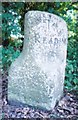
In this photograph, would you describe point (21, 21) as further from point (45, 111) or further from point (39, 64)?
point (45, 111)

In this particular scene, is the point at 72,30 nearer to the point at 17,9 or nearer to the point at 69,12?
the point at 69,12

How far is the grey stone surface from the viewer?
2.06 metres

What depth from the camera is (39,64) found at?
2.08m

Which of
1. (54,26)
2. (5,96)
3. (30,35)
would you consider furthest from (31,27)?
(5,96)

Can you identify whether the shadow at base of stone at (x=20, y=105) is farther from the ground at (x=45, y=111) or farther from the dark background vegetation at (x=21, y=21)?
the dark background vegetation at (x=21, y=21)

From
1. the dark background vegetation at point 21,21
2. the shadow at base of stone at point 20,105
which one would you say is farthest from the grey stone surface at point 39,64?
the dark background vegetation at point 21,21

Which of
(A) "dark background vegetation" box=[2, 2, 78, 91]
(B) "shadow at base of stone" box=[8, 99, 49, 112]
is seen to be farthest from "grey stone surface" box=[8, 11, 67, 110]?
(A) "dark background vegetation" box=[2, 2, 78, 91]

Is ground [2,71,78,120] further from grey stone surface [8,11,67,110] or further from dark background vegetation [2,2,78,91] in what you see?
dark background vegetation [2,2,78,91]

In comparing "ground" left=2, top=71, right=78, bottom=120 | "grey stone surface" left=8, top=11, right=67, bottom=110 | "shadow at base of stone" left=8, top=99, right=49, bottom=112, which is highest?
"grey stone surface" left=8, top=11, right=67, bottom=110

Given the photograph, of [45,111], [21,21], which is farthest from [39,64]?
[21,21]

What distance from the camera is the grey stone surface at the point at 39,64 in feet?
6.75

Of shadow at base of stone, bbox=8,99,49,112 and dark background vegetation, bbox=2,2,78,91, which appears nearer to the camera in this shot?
shadow at base of stone, bbox=8,99,49,112

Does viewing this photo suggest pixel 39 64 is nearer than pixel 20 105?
Yes

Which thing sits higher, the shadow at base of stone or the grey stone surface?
the grey stone surface
